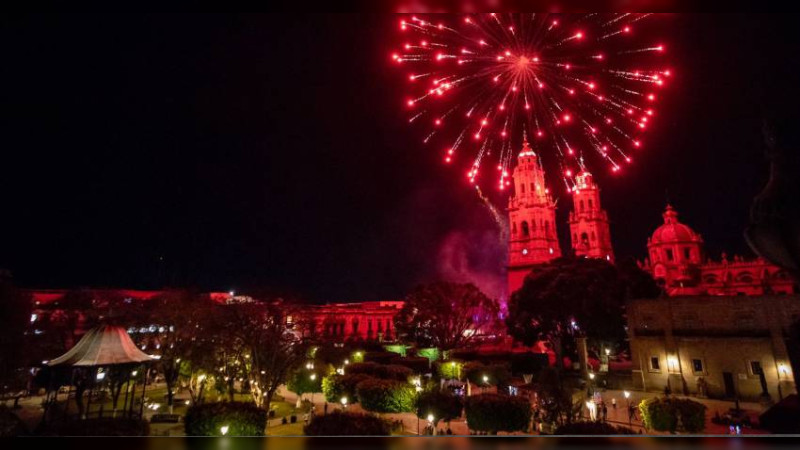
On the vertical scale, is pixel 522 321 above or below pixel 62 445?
above

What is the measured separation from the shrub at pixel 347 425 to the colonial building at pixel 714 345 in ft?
71.4

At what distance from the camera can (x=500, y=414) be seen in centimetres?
1570

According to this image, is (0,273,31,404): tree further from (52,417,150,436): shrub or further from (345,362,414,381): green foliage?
(345,362,414,381): green foliage

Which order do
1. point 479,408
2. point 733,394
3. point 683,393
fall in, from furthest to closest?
point 683,393
point 733,394
point 479,408

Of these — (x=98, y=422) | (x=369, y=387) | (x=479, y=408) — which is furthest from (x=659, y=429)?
(x=98, y=422)

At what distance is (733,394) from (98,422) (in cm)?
3021

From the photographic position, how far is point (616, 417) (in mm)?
20188

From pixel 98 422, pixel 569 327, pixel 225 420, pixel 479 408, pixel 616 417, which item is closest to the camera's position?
pixel 98 422

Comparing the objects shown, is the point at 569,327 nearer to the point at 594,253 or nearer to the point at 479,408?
the point at 479,408

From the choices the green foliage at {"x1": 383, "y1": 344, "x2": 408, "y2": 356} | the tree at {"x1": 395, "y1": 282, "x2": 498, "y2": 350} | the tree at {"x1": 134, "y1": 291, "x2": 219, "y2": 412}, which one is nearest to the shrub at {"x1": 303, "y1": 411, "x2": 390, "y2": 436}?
the tree at {"x1": 134, "y1": 291, "x2": 219, "y2": 412}

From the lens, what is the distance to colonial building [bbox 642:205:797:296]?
50.5 metres

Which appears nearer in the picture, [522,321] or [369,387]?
[369,387]

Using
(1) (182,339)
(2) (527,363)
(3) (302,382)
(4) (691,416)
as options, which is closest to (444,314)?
(2) (527,363)

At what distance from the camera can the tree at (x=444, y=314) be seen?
4297 cm
